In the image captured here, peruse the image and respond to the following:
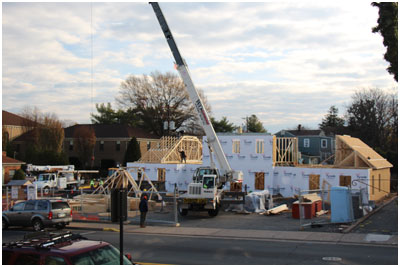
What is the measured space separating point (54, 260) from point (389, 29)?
55.3 feet

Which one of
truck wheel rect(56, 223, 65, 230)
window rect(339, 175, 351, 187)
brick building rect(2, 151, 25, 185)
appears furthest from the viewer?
brick building rect(2, 151, 25, 185)

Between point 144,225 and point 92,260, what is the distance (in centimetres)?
1438

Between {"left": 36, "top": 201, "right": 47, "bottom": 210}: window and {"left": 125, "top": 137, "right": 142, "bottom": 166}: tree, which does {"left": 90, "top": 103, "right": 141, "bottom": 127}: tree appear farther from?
{"left": 36, "top": 201, "right": 47, "bottom": 210}: window

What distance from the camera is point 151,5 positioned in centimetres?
2784

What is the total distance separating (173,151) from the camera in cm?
4256

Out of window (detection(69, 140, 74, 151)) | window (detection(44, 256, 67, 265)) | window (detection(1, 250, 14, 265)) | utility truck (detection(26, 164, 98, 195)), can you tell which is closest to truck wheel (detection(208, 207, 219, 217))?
window (detection(1, 250, 14, 265))

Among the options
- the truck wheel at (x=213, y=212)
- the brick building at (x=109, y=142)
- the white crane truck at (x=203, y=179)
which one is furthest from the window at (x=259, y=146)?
the brick building at (x=109, y=142)

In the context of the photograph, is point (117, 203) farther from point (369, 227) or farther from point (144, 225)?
point (369, 227)

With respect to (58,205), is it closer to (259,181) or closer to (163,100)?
(259,181)

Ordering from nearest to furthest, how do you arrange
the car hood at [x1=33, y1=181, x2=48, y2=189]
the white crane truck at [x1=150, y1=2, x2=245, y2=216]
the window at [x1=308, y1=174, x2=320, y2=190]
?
the white crane truck at [x1=150, y1=2, x2=245, y2=216] < the window at [x1=308, y1=174, x2=320, y2=190] < the car hood at [x1=33, y1=181, x2=48, y2=189]

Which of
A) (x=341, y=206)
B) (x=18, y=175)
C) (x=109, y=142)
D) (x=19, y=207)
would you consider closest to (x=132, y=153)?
(x=109, y=142)

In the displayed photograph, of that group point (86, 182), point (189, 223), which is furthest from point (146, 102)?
point (189, 223)

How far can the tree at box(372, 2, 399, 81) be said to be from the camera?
1905 centimetres

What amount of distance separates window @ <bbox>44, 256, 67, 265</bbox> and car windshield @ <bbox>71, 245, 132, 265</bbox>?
8.2 inches
